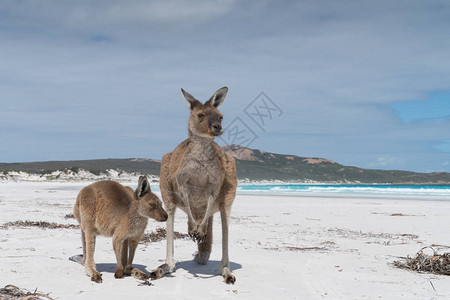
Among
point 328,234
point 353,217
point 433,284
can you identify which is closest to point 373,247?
point 328,234

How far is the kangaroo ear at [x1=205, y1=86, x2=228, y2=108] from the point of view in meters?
5.41

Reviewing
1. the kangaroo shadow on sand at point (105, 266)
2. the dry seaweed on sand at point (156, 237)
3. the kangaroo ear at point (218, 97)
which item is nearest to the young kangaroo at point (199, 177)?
the kangaroo ear at point (218, 97)

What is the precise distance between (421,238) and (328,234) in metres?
2.13

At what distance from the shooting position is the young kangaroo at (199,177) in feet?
17.3

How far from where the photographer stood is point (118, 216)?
532 centimetres

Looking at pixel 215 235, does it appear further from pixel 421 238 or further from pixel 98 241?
pixel 421 238

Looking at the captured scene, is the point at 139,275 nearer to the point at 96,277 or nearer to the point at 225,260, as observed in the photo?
the point at 96,277

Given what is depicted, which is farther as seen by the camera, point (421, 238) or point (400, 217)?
point (400, 217)

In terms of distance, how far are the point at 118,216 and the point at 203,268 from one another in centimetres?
167

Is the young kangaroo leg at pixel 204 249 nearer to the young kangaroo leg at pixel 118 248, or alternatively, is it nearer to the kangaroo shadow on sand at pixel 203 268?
the kangaroo shadow on sand at pixel 203 268

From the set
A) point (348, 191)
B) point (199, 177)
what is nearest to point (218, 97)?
point (199, 177)

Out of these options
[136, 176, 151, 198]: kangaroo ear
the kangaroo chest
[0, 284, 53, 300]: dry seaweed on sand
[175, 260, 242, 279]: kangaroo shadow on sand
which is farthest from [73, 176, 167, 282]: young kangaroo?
[0, 284, 53, 300]: dry seaweed on sand

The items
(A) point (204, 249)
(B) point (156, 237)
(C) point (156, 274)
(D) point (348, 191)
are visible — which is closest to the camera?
(C) point (156, 274)

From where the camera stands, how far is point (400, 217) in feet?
50.2
